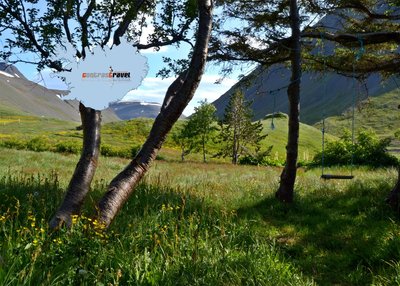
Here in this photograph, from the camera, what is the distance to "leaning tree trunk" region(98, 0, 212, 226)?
490cm

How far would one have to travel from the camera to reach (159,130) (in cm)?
495

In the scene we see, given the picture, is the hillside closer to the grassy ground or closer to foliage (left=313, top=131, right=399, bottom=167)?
foliage (left=313, top=131, right=399, bottom=167)

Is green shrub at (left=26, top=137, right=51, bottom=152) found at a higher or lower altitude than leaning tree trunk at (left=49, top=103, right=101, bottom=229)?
lower

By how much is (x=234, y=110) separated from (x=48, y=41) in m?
46.4

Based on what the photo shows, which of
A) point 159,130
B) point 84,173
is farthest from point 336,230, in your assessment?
point 84,173

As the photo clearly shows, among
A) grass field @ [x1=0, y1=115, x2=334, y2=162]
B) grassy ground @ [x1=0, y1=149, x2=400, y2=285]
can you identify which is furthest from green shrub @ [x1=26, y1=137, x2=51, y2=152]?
grassy ground @ [x1=0, y1=149, x2=400, y2=285]

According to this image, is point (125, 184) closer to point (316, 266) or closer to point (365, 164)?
point (316, 266)

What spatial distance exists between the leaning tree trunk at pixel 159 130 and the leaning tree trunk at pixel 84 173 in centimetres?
46

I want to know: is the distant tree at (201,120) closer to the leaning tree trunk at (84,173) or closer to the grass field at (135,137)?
the grass field at (135,137)

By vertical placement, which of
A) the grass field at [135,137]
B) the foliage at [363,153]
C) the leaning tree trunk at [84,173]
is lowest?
the grass field at [135,137]

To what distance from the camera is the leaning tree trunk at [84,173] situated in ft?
16.6

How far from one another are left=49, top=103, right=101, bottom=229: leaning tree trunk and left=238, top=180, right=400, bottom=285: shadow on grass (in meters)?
2.99

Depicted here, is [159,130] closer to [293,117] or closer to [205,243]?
[205,243]

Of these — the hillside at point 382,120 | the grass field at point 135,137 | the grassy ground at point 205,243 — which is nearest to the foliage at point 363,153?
the grass field at point 135,137
